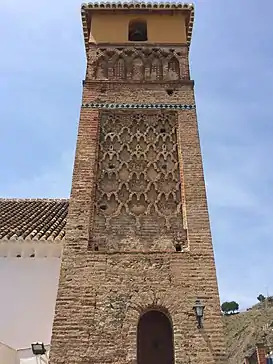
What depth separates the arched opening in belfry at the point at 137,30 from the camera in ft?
33.6

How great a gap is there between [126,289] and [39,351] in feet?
5.14

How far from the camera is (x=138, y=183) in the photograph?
7.84 m

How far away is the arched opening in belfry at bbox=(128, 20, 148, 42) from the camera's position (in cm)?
1025

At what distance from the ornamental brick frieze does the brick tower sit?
0.07ft

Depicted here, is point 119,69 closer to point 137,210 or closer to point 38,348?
point 137,210

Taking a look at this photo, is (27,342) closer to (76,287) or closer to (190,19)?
(76,287)

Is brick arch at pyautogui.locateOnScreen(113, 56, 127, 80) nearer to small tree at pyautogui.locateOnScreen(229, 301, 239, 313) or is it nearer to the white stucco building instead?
the white stucco building

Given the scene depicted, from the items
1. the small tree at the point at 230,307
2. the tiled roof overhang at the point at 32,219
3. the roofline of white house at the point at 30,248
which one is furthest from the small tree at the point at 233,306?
the roofline of white house at the point at 30,248

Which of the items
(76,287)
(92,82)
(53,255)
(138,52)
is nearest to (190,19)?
(138,52)

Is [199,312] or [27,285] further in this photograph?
[27,285]

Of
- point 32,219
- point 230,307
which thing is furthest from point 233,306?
point 32,219

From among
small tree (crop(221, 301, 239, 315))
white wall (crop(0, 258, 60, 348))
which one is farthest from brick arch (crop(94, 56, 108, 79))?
small tree (crop(221, 301, 239, 315))

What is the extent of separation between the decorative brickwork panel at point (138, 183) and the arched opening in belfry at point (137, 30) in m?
2.45

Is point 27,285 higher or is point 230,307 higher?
point 230,307
